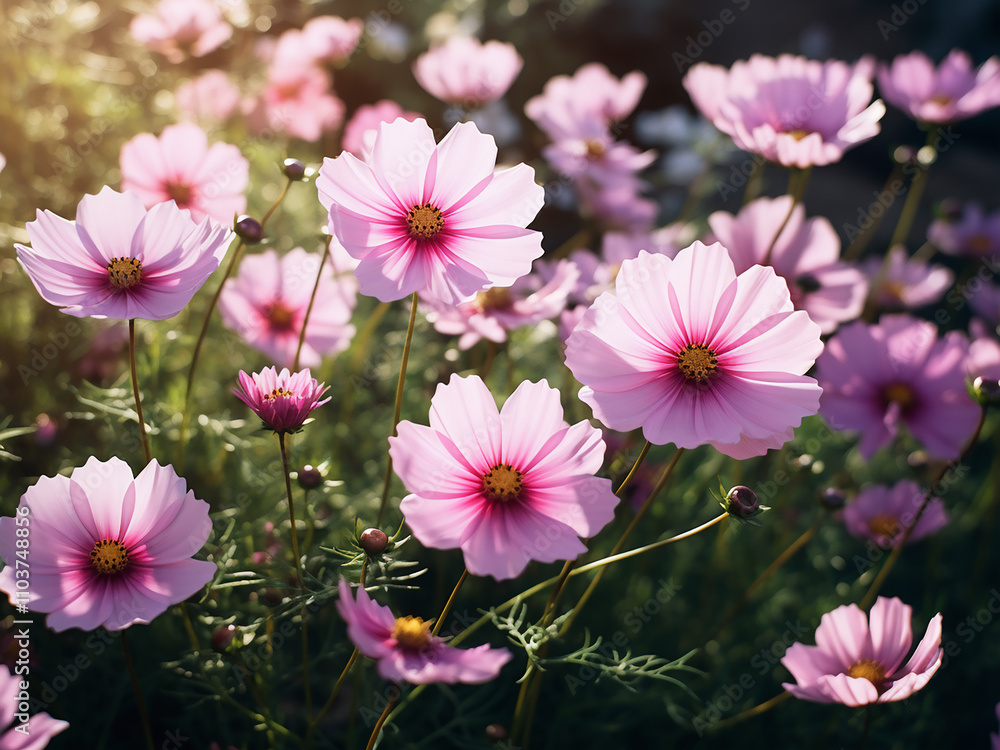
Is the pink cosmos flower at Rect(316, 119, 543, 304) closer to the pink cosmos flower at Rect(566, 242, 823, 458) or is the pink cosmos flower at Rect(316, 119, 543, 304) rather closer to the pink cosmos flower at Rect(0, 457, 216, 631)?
the pink cosmos flower at Rect(566, 242, 823, 458)

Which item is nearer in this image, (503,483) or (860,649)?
(503,483)

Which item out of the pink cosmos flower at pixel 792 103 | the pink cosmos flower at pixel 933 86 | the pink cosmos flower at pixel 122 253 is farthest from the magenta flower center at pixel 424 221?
the pink cosmos flower at pixel 933 86

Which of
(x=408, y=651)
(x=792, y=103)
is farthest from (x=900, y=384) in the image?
(x=408, y=651)

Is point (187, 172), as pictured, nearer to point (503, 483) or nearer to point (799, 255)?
point (503, 483)

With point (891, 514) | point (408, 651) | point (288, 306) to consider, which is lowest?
point (408, 651)

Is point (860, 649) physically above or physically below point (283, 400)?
below

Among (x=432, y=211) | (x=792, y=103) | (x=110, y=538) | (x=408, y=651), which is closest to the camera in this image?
(x=408, y=651)

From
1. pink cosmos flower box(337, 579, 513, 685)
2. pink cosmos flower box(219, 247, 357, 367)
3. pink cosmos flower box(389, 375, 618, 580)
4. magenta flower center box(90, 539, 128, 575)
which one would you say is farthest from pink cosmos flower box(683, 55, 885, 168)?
magenta flower center box(90, 539, 128, 575)
